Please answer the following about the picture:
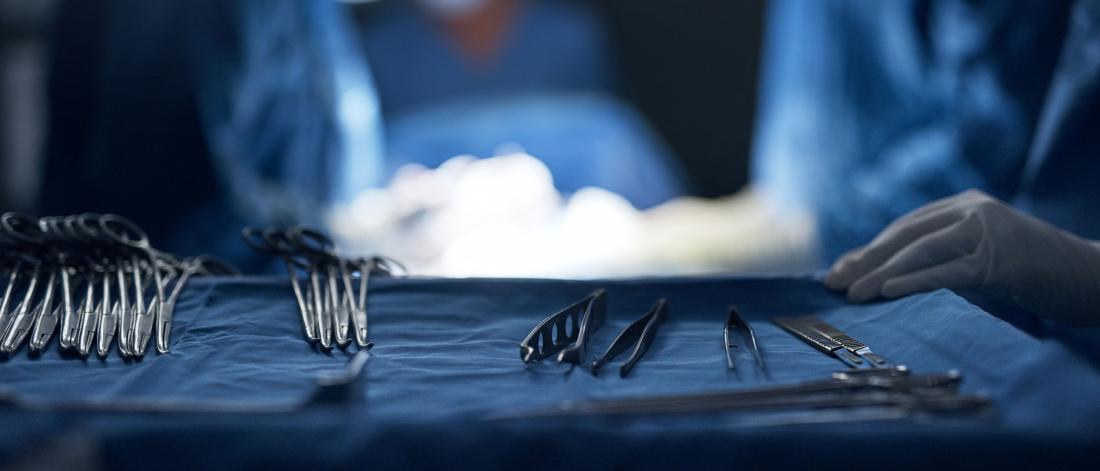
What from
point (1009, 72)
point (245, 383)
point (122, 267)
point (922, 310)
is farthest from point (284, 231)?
point (1009, 72)

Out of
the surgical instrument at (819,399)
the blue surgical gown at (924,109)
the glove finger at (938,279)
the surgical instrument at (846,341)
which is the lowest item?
the surgical instrument at (819,399)

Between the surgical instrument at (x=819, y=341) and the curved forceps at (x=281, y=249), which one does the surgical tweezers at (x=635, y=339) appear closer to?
the surgical instrument at (x=819, y=341)

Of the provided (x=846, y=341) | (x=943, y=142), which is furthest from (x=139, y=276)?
(x=943, y=142)

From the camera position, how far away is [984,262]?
3.21ft

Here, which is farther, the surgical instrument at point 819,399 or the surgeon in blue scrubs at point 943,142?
the surgeon in blue scrubs at point 943,142

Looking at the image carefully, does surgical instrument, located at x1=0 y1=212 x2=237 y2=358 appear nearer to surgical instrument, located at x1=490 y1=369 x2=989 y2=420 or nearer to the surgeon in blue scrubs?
surgical instrument, located at x1=490 y1=369 x2=989 y2=420

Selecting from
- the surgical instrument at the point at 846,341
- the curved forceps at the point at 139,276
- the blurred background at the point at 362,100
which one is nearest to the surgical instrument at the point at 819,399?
the surgical instrument at the point at 846,341

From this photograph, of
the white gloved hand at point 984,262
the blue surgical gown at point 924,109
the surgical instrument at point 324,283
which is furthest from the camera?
the blue surgical gown at point 924,109

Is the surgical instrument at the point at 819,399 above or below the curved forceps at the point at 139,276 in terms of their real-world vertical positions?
below

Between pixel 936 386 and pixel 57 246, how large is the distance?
0.97 metres

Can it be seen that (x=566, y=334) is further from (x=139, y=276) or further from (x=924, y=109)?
(x=924, y=109)

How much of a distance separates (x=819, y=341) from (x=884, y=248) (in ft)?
0.96

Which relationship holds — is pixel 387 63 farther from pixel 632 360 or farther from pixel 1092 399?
pixel 1092 399

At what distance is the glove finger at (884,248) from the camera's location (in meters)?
1.04
